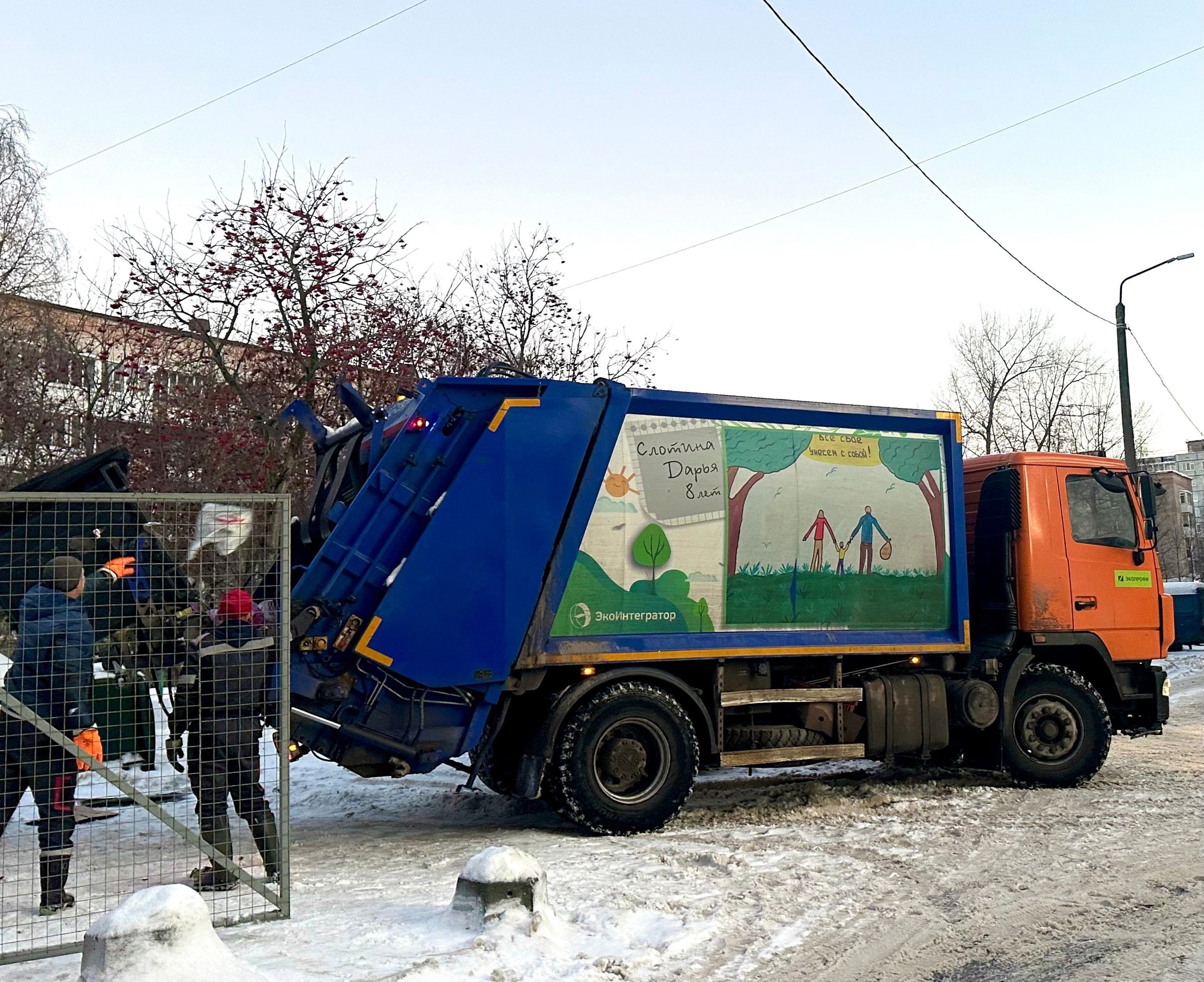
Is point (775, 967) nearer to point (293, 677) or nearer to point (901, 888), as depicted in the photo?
point (901, 888)

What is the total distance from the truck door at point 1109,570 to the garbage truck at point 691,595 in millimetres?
24

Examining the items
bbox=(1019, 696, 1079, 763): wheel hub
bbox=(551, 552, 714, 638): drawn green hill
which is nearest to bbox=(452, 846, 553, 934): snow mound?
bbox=(551, 552, 714, 638): drawn green hill

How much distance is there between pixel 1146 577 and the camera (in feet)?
30.6

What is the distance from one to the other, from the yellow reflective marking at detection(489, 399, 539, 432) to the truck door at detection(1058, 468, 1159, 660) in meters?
4.86

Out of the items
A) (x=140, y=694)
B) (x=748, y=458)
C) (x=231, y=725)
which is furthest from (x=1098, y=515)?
(x=140, y=694)

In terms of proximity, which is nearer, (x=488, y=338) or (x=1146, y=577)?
(x=1146, y=577)

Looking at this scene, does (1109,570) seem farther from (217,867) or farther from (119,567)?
(119,567)

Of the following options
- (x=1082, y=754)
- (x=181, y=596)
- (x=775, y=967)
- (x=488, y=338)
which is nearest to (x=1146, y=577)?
(x=1082, y=754)

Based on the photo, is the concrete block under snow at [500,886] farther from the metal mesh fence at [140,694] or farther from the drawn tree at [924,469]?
the drawn tree at [924,469]

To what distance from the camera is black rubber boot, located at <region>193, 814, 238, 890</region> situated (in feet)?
17.9

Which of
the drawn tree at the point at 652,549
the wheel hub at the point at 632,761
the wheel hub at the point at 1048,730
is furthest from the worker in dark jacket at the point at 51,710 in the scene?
the wheel hub at the point at 1048,730

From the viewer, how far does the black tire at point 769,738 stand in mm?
7809

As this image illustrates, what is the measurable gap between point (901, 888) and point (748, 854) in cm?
99

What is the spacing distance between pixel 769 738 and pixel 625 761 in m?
1.28
